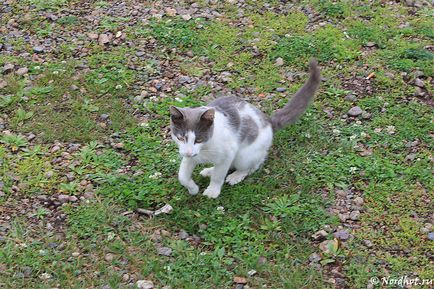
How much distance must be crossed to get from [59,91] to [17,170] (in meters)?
1.34

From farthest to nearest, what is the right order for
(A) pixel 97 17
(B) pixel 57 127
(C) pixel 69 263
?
(A) pixel 97 17 < (B) pixel 57 127 < (C) pixel 69 263

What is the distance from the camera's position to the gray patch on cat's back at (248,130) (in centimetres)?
532

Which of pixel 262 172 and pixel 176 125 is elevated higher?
pixel 176 125

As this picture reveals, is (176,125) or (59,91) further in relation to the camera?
(59,91)

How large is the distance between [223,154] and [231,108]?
50 cm

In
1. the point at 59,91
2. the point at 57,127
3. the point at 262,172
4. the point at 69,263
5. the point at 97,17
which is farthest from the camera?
the point at 97,17

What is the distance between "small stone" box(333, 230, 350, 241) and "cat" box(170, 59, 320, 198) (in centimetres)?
101

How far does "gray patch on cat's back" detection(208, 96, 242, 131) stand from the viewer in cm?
527

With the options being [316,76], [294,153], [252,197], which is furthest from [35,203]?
[316,76]

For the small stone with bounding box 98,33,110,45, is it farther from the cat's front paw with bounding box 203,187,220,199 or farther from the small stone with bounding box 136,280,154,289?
the small stone with bounding box 136,280,154,289

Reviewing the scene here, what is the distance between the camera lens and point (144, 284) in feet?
15.0

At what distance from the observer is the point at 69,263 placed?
473cm

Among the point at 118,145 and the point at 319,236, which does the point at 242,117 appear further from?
the point at 118,145

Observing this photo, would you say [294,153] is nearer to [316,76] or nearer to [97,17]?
[316,76]
